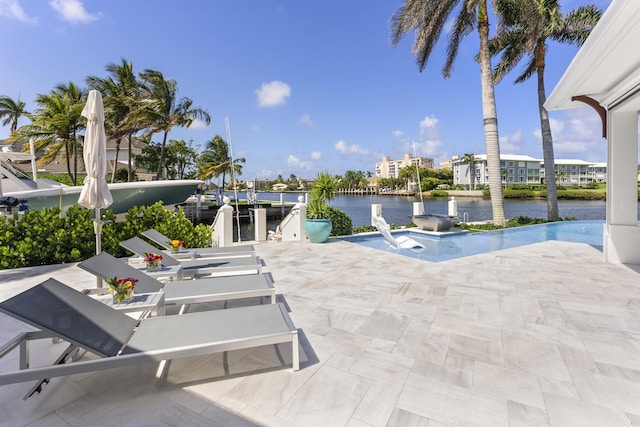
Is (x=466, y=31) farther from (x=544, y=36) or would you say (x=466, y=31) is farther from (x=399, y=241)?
(x=399, y=241)

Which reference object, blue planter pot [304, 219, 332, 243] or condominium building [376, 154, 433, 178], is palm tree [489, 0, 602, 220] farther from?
condominium building [376, 154, 433, 178]

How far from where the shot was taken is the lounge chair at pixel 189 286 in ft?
11.2

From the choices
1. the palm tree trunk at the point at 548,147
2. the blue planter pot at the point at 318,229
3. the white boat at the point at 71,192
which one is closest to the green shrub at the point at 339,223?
the blue planter pot at the point at 318,229

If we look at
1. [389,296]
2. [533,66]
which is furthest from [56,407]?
[533,66]

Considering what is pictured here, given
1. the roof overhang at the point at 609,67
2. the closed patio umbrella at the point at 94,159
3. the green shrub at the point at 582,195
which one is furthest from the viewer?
the green shrub at the point at 582,195

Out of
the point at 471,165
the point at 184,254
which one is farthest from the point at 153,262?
the point at 471,165

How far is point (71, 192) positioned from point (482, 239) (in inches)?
487

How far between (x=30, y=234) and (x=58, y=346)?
15.0 feet

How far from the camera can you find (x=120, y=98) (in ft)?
68.0

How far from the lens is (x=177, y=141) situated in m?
39.2

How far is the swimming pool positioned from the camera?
25.4 ft

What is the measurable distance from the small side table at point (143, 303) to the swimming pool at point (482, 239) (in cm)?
538

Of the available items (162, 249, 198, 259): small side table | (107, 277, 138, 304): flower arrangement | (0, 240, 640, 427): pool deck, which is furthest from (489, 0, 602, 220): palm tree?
(107, 277, 138, 304): flower arrangement

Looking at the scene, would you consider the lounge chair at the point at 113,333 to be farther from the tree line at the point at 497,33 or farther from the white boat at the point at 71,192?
the tree line at the point at 497,33
